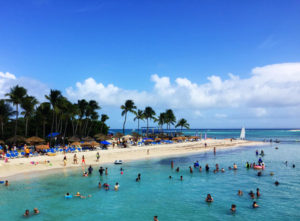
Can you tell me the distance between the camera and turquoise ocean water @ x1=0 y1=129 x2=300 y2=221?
18.1 metres

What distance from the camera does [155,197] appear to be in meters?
22.4

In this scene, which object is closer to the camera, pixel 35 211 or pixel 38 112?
pixel 35 211

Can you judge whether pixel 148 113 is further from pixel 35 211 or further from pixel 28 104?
pixel 35 211

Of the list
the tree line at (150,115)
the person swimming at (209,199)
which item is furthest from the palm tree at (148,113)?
the person swimming at (209,199)

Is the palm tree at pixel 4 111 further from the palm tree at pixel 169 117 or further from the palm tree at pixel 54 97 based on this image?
the palm tree at pixel 169 117

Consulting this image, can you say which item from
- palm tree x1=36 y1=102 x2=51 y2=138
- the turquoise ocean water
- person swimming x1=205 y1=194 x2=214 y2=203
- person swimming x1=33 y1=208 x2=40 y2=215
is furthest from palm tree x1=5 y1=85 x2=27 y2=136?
person swimming x1=205 y1=194 x2=214 y2=203

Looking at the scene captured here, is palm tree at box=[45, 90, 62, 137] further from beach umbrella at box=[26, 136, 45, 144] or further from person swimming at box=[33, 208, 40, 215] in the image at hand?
person swimming at box=[33, 208, 40, 215]

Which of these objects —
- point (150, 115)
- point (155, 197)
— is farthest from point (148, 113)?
point (155, 197)

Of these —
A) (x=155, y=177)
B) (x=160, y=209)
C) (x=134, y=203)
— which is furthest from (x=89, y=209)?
(x=155, y=177)

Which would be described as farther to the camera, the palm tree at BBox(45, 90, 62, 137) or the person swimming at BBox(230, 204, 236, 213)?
the palm tree at BBox(45, 90, 62, 137)

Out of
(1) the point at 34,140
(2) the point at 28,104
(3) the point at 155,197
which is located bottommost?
(3) the point at 155,197

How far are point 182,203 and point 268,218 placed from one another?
6949 millimetres

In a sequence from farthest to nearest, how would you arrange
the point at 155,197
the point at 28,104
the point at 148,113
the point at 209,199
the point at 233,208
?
the point at 148,113 → the point at 28,104 → the point at 155,197 → the point at 209,199 → the point at 233,208

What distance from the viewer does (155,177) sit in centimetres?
3042
